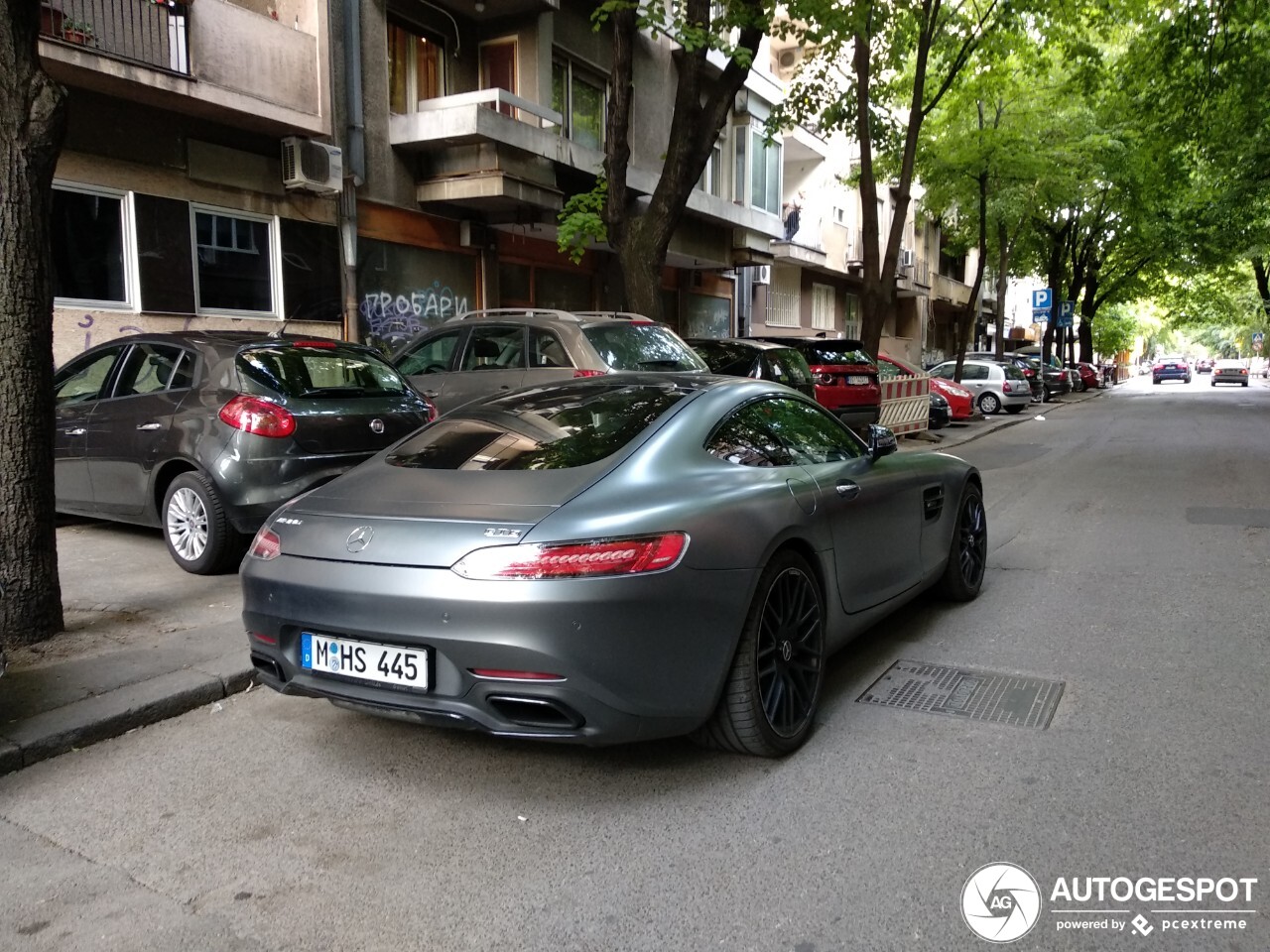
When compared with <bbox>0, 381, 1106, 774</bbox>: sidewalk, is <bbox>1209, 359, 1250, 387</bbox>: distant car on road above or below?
above

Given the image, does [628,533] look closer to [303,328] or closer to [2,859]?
[2,859]

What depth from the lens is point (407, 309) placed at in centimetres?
1407

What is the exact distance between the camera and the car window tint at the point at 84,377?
6.98 metres

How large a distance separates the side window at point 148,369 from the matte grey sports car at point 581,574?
3.29 meters

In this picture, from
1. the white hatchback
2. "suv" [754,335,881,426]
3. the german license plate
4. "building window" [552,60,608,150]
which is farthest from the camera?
the white hatchback

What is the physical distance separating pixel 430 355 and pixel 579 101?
30.2ft

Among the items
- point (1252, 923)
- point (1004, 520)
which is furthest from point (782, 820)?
point (1004, 520)

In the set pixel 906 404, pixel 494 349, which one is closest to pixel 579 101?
pixel 906 404

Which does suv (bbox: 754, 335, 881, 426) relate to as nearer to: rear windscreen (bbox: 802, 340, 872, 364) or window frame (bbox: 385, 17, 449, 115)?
rear windscreen (bbox: 802, 340, 872, 364)

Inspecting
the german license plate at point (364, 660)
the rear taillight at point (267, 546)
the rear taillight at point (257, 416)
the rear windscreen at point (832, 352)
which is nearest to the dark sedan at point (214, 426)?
the rear taillight at point (257, 416)

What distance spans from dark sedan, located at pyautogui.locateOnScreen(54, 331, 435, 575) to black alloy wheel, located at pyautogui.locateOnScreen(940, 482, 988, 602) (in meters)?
3.75

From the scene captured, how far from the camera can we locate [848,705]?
4.11 m

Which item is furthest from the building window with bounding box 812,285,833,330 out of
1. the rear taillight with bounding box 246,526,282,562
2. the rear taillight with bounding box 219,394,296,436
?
the rear taillight with bounding box 246,526,282,562

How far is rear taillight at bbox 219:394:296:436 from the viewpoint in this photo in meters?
5.97
